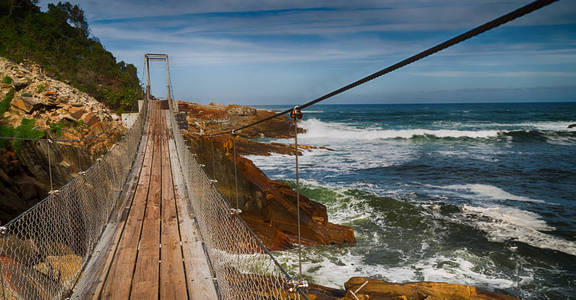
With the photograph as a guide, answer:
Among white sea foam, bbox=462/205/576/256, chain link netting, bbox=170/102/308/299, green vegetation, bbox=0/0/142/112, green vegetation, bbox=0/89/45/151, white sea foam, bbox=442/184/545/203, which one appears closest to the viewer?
chain link netting, bbox=170/102/308/299

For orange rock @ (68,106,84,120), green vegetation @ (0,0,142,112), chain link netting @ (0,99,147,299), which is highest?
Answer: green vegetation @ (0,0,142,112)

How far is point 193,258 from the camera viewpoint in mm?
3059

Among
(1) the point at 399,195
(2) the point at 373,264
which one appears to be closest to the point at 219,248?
(2) the point at 373,264

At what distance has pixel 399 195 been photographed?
1011cm

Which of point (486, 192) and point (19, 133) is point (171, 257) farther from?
point (486, 192)

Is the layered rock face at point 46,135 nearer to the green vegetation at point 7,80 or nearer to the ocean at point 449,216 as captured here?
the green vegetation at point 7,80

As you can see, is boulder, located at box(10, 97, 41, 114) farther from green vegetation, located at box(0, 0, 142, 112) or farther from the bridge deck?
the bridge deck

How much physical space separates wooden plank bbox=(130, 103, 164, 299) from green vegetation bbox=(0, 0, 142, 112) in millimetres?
10326

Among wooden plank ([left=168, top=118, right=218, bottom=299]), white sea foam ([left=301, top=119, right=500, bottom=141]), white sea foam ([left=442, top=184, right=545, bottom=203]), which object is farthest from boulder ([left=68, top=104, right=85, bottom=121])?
white sea foam ([left=301, top=119, right=500, bottom=141])

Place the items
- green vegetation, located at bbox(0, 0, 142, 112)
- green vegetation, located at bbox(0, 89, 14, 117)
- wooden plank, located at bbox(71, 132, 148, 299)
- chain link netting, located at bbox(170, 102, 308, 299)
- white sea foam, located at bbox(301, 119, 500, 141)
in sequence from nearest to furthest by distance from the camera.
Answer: chain link netting, located at bbox(170, 102, 308, 299) < wooden plank, located at bbox(71, 132, 148, 299) < green vegetation, located at bbox(0, 89, 14, 117) < green vegetation, located at bbox(0, 0, 142, 112) < white sea foam, located at bbox(301, 119, 500, 141)

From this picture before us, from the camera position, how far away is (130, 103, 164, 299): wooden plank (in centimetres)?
253

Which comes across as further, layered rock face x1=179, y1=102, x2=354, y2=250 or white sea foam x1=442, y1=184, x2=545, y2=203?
white sea foam x1=442, y1=184, x2=545, y2=203

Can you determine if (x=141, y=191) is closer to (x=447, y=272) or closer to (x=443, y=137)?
(x=447, y=272)

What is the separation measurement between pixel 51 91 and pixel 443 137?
1008 inches
